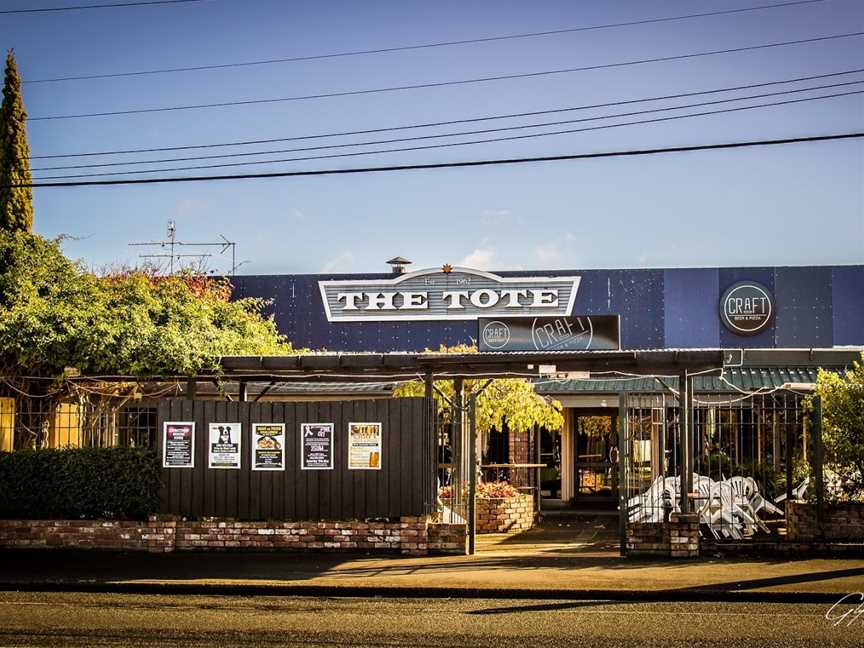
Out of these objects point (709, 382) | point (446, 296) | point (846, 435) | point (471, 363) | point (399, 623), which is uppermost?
point (446, 296)

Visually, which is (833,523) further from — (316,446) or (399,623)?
(399,623)

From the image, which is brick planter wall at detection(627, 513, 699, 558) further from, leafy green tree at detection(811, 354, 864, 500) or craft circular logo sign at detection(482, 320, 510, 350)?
craft circular logo sign at detection(482, 320, 510, 350)

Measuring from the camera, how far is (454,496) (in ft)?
56.8

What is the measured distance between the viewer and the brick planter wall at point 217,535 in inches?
641

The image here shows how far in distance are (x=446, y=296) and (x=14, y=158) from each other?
34.2 ft

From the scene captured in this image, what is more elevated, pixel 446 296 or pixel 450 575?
pixel 446 296

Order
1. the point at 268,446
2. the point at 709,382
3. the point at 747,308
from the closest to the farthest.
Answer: the point at 268,446 → the point at 709,382 → the point at 747,308

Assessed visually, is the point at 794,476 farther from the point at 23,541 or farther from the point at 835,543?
the point at 23,541

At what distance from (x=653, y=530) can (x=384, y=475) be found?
3732 millimetres

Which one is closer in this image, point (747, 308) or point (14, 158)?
point (14, 158)

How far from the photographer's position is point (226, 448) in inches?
666

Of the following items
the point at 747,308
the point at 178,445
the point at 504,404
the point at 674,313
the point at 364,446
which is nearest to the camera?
the point at 364,446

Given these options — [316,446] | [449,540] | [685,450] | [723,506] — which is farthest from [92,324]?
[723,506]

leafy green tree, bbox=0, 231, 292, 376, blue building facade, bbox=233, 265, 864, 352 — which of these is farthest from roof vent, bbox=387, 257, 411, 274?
leafy green tree, bbox=0, 231, 292, 376
